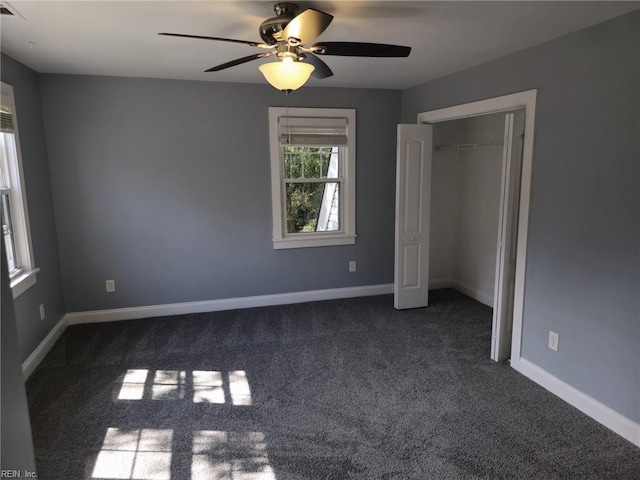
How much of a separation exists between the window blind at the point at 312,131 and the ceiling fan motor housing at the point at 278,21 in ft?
6.90

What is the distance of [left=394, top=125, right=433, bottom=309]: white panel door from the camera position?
13.5 ft

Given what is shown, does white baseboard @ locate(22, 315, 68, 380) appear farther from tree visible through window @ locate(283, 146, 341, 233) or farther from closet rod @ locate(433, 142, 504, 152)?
closet rod @ locate(433, 142, 504, 152)

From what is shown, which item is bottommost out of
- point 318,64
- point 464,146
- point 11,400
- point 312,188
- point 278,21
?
point 11,400

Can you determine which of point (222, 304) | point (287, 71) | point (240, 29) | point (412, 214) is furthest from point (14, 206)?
point (412, 214)

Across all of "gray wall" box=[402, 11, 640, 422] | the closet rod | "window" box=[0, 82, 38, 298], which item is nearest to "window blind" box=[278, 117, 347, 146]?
the closet rod

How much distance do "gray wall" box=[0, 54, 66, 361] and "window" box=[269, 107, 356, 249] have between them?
211 centimetres

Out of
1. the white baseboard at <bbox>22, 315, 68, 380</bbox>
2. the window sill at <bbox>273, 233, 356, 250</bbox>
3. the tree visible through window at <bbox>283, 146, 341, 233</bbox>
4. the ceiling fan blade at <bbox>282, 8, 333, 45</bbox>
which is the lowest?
the white baseboard at <bbox>22, 315, 68, 380</bbox>

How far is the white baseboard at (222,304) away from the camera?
4102 mm

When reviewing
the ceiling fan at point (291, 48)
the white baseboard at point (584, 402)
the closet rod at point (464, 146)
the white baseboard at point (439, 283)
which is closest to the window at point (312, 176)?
the closet rod at point (464, 146)

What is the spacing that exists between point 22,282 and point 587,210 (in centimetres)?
398

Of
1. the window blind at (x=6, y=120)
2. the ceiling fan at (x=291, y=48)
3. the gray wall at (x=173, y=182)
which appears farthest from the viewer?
the gray wall at (x=173, y=182)

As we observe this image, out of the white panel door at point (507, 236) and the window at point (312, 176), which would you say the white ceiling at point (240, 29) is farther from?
the window at point (312, 176)

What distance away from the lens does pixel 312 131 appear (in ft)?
14.3

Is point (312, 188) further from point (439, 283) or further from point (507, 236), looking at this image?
point (507, 236)
